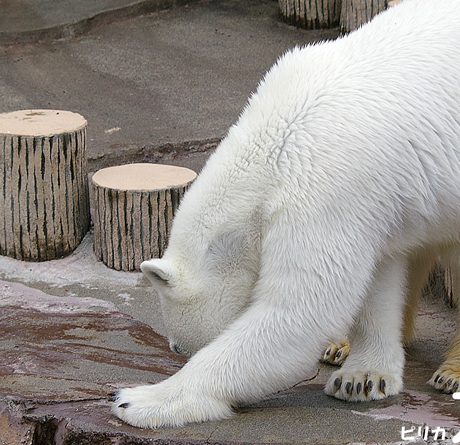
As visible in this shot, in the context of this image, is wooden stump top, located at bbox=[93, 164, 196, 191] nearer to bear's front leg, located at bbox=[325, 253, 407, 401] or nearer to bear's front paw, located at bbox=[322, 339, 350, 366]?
bear's front paw, located at bbox=[322, 339, 350, 366]

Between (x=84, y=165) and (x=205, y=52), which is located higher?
(x=205, y=52)

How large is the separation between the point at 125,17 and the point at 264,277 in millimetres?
7997

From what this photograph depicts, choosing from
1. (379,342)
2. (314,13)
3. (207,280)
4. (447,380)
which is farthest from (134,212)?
(314,13)

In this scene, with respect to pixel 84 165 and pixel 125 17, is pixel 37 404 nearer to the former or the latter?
pixel 84 165

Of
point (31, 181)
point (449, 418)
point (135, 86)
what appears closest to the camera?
point (449, 418)

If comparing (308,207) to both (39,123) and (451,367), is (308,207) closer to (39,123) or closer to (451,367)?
(451,367)

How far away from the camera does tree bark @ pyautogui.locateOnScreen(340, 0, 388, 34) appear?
781 centimetres

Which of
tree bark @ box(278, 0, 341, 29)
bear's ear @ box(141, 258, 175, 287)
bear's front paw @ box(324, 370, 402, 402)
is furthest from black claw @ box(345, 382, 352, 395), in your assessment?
tree bark @ box(278, 0, 341, 29)

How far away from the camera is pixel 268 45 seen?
8812mm

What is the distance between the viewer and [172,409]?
2.55m

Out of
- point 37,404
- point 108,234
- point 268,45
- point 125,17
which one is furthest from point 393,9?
point 125,17

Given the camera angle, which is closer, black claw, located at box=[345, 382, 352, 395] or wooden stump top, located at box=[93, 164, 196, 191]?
black claw, located at box=[345, 382, 352, 395]

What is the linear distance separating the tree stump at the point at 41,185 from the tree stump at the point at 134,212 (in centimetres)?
26

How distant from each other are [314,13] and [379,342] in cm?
685
